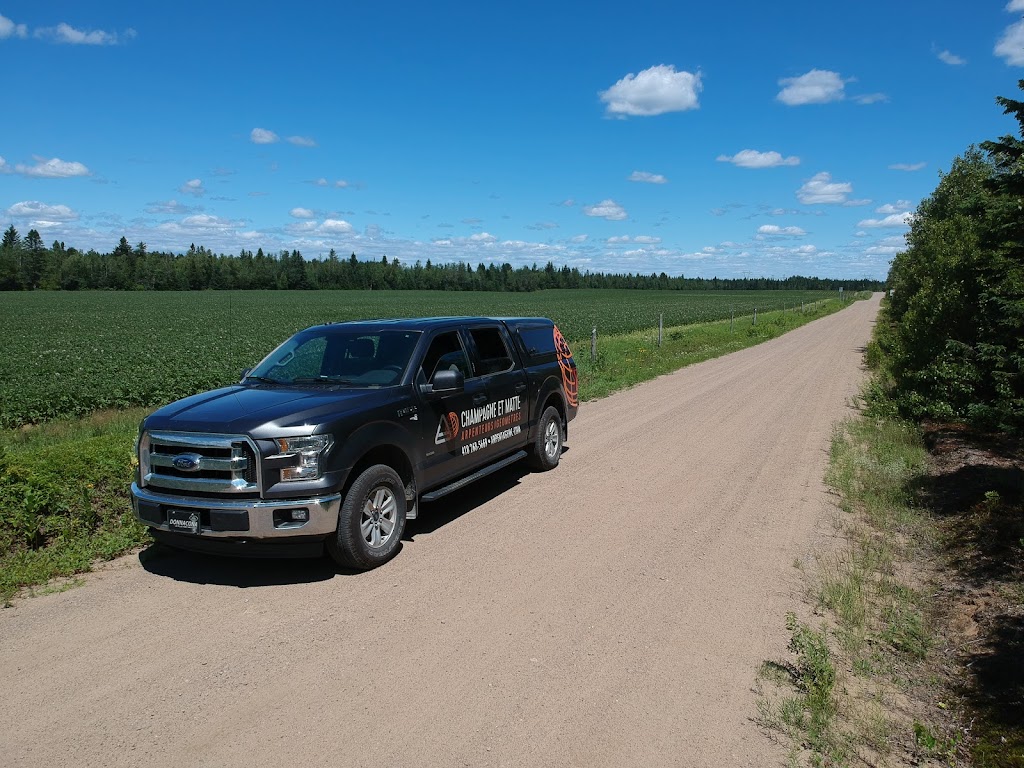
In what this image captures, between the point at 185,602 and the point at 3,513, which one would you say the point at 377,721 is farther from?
the point at 3,513

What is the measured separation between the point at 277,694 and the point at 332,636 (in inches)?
26.0

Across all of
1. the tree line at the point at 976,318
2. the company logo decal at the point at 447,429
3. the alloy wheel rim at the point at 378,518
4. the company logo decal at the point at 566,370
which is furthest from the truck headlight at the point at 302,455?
the tree line at the point at 976,318

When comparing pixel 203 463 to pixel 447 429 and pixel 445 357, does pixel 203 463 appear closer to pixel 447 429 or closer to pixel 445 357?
pixel 447 429

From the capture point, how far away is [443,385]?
6008 mm

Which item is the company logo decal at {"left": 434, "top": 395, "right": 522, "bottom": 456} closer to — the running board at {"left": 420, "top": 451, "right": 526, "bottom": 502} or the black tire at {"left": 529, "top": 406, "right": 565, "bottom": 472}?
the running board at {"left": 420, "top": 451, "right": 526, "bottom": 502}

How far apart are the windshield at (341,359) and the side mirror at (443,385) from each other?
0.29m

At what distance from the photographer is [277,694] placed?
3.64 metres

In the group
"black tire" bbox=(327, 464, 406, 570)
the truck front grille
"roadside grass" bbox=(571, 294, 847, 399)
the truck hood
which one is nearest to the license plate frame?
the truck front grille

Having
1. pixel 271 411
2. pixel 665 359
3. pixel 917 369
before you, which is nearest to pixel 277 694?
pixel 271 411

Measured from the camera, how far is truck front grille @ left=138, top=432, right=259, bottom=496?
485cm

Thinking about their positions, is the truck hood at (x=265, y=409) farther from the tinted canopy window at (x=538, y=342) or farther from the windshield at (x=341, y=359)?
the tinted canopy window at (x=538, y=342)

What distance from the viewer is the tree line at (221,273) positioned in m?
97.3

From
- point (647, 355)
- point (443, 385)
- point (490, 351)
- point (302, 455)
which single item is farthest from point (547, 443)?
point (647, 355)

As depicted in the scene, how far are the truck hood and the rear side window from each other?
2870 millimetres
